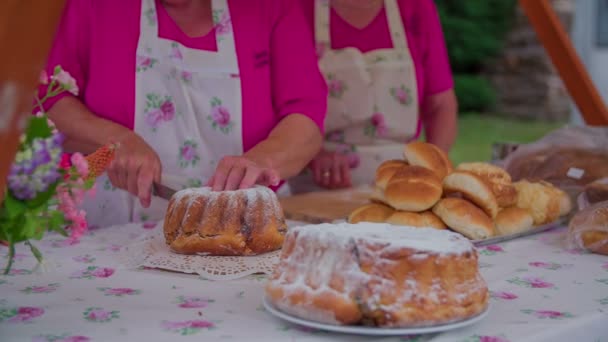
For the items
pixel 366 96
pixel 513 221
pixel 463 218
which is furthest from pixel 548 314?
pixel 366 96

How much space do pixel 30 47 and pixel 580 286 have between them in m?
1.00

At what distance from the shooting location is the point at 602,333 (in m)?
1.22

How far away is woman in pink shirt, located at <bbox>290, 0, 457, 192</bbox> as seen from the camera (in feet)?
8.79

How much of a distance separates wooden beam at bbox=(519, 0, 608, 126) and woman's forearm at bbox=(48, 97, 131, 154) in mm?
1221

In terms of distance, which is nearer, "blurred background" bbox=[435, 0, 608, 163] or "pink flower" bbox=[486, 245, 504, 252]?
"pink flower" bbox=[486, 245, 504, 252]

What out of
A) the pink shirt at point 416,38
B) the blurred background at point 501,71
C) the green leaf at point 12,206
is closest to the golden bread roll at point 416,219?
the green leaf at point 12,206

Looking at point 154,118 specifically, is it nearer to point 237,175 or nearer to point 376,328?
point 237,175

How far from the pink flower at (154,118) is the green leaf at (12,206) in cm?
108

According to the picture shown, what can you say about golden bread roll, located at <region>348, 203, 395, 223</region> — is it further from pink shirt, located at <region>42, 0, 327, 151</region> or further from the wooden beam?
the wooden beam

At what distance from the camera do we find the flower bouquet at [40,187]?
1.02m

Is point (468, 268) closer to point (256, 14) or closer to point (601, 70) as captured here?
point (256, 14)

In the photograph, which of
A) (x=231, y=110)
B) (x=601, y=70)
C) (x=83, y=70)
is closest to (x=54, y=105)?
(x=83, y=70)

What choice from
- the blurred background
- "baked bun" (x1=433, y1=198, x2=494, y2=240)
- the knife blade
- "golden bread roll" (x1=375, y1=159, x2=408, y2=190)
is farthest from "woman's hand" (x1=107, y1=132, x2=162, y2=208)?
the blurred background

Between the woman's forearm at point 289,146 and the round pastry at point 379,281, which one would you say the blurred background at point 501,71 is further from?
the round pastry at point 379,281
